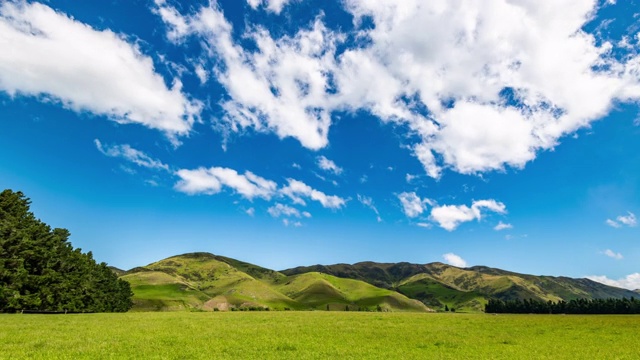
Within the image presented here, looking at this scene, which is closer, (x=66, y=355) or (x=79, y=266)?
(x=66, y=355)

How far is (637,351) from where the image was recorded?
28000 millimetres

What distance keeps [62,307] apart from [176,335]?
64823 millimetres

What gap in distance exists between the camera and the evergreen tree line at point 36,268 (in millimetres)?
61125

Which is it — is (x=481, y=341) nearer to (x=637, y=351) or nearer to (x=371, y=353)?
(x=637, y=351)

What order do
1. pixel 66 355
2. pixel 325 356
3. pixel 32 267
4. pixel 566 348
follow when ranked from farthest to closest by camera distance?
pixel 32 267 < pixel 566 348 < pixel 325 356 < pixel 66 355

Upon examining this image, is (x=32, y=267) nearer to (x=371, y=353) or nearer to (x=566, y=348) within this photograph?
(x=371, y=353)

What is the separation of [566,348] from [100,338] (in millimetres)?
39357

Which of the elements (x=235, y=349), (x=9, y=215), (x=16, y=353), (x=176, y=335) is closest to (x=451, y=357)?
(x=235, y=349)

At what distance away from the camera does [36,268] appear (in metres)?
70.2

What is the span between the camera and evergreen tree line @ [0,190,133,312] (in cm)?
6112

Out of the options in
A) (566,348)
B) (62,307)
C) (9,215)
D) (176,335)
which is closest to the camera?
(566,348)

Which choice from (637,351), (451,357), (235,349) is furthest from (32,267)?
(637,351)

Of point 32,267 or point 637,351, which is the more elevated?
point 32,267

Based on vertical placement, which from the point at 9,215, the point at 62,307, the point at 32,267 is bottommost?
the point at 62,307
